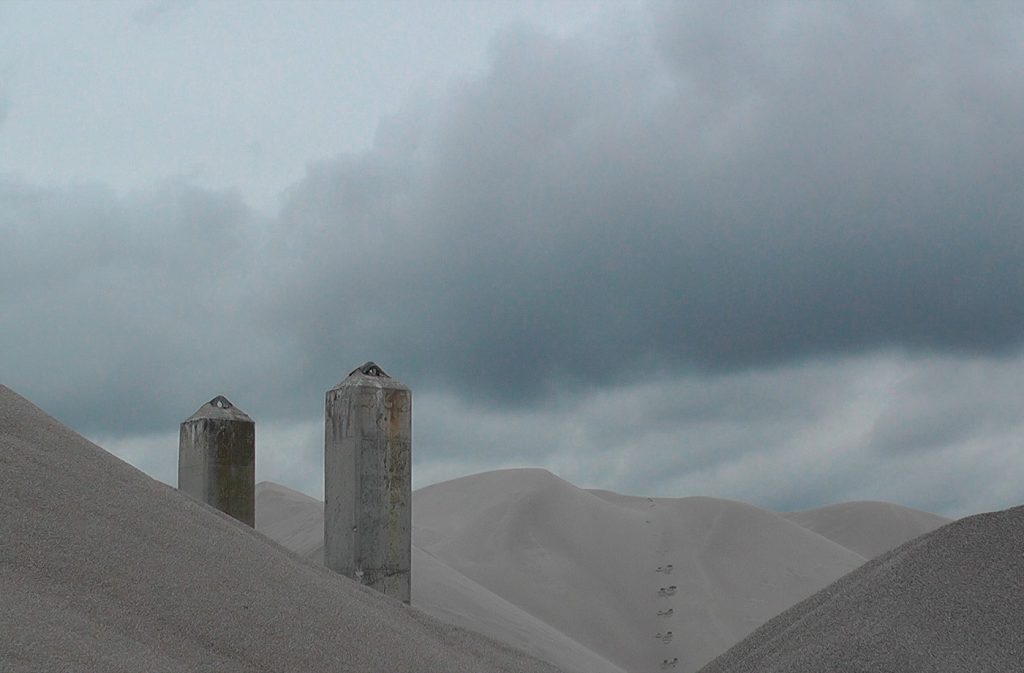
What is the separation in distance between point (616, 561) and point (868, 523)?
9.52 m

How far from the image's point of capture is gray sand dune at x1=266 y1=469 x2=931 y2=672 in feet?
50.1

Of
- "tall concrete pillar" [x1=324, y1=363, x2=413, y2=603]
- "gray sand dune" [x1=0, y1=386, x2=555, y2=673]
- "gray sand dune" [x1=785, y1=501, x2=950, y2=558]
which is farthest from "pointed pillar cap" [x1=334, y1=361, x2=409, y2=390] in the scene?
"gray sand dune" [x1=785, y1=501, x2=950, y2=558]

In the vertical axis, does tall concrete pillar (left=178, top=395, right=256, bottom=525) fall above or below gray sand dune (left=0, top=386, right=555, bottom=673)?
above

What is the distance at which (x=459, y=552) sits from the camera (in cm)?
1752

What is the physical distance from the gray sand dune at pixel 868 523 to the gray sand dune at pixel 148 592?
18.8 meters

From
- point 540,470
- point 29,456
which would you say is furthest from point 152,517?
point 540,470

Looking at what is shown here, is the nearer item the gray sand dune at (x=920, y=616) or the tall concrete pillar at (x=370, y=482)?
the gray sand dune at (x=920, y=616)

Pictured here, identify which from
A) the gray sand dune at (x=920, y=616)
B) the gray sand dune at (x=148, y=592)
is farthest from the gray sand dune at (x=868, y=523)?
the gray sand dune at (x=148, y=592)

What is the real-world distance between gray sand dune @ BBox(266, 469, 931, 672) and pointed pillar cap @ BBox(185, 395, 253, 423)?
136 inches

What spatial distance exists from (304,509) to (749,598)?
7.03 meters

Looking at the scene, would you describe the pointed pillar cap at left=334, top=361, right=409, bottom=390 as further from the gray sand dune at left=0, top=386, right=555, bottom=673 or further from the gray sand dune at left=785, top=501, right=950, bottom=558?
the gray sand dune at left=785, top=501, right=950, bottom=558

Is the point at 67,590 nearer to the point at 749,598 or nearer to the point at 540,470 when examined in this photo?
the point at 749,598

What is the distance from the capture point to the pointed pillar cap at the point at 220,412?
32.0 feet

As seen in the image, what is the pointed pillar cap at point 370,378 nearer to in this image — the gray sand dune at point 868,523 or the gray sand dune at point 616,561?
the gray sand dune at point 616,561
